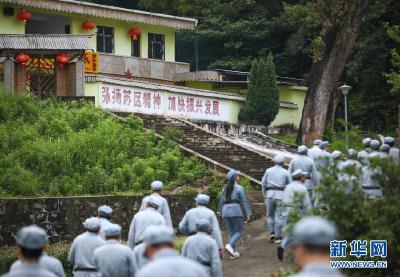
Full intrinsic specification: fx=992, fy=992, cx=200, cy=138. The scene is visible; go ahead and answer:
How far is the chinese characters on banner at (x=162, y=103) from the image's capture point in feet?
111

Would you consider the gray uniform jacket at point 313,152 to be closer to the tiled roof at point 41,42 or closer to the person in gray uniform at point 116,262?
the person in gray uniform at point 116,262

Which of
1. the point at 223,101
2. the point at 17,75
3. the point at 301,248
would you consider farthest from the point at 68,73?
the point at 301,248

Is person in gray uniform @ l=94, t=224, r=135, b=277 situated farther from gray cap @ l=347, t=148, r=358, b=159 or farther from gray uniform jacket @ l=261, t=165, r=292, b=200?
gray uniform jacket @ l=261, t=165, r=292, b=200

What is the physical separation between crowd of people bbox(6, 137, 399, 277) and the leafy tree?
55.1 ft

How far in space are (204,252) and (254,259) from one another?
5487 millimetres

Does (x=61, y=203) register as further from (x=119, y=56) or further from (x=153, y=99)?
(x=119, y=56)

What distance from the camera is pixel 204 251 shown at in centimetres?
1391

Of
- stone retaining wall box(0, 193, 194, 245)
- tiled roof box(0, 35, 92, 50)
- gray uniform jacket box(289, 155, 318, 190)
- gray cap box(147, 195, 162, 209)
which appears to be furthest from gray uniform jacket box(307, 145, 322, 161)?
tiled roof box(0, 35, 92, 50)

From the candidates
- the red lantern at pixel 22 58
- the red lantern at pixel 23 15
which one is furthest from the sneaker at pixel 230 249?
the red lantern at pixel 23 15

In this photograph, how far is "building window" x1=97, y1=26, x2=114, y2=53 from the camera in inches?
1645

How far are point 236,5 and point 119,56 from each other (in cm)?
842

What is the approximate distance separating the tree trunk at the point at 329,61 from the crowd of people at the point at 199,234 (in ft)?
→ 42.1

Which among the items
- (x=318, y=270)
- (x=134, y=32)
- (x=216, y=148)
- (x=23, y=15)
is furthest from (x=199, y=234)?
(x=134, y=32)

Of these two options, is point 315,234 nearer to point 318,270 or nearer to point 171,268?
point 318,270
